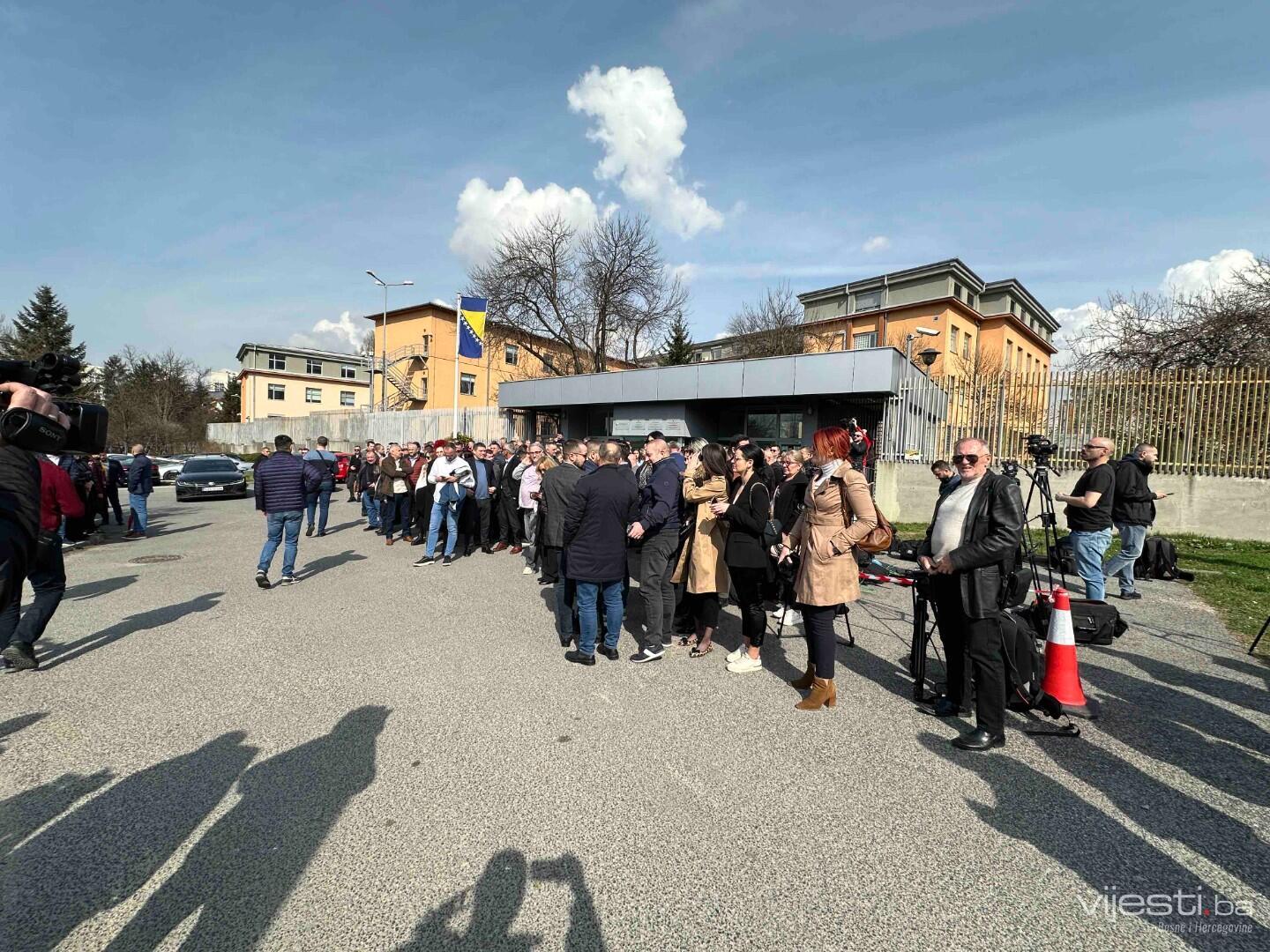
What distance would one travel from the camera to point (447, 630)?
19.9 ft

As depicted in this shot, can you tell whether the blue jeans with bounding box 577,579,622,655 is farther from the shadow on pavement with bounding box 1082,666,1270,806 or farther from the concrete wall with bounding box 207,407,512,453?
the concrete wall with bounding box 207,407,512,453

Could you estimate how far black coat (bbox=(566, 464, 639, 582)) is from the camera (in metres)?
5.18

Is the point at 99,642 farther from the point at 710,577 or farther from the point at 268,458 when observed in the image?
the point at 710,577

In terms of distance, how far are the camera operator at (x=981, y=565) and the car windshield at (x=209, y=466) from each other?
22910mm

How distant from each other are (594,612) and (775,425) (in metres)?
14.8

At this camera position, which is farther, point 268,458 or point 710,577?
point 268,458

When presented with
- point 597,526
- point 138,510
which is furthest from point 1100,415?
point 138,510

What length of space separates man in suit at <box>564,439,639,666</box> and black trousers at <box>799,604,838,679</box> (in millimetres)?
1698

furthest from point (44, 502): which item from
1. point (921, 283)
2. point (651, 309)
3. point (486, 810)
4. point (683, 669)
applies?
point (921, 283)

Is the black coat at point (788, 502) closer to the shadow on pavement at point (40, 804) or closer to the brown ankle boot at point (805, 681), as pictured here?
the brown ankle boot at point (805, 681)

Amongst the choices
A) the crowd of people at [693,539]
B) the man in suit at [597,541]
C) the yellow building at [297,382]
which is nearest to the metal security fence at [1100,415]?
the crowd of people at [693,539]

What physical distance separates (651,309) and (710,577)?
28.4m

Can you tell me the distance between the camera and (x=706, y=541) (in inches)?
216

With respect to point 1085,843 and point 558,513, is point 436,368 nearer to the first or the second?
point 558,513
